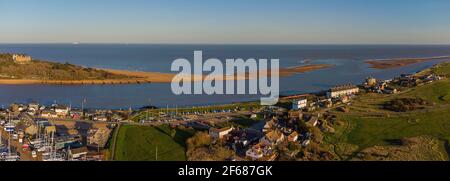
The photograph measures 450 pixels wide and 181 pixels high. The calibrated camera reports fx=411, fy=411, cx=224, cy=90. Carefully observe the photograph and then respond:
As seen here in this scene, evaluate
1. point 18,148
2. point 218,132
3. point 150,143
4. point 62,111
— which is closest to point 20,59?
point 62,111

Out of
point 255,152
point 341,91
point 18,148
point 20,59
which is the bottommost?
point 18,148

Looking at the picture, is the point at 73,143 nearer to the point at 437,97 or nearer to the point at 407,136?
the point at 407,136

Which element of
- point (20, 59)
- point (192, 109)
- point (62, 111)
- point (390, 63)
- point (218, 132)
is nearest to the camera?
point (218, 132)

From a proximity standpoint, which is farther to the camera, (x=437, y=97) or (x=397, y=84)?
(x=397, y=84)

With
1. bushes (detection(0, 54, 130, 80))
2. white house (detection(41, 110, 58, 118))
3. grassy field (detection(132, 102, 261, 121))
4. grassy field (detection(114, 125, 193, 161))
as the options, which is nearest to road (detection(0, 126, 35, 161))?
grassy field (detection(114, 125, 193, 161))

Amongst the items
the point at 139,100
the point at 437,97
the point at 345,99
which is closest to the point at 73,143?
the point at 139,100

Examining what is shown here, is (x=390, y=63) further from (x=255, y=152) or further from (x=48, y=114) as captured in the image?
(x=255, y=152)
